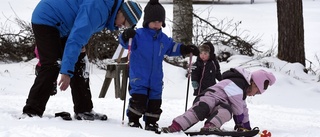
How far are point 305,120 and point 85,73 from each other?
9.28 feet

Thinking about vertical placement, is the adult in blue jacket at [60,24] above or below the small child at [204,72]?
above

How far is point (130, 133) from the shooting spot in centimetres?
480

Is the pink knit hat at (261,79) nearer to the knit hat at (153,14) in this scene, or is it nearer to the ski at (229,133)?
the ski at (229,133)

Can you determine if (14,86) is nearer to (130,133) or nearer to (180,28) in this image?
(180,28)

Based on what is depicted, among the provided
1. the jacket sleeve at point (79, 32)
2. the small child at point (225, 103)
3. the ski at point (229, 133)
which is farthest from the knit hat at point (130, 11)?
the ski at point (229, 133)

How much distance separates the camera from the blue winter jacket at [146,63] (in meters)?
5.52

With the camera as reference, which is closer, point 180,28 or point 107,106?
point 107,106

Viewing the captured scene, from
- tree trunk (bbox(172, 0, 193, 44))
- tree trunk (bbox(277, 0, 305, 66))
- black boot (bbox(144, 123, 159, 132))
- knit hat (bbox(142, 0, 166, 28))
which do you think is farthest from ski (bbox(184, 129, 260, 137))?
tree trunk (bbox(172, 0, 193, 44))

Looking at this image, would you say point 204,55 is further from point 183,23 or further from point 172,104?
point 183,23

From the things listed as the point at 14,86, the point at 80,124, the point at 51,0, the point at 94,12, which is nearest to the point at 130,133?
the point at 80,124

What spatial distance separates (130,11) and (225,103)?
125 cm

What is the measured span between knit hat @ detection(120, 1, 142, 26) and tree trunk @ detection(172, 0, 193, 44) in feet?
21.5

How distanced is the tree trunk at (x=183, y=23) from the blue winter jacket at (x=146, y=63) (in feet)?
21.2

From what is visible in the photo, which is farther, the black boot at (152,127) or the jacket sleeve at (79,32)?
the black boot at (152,127)
